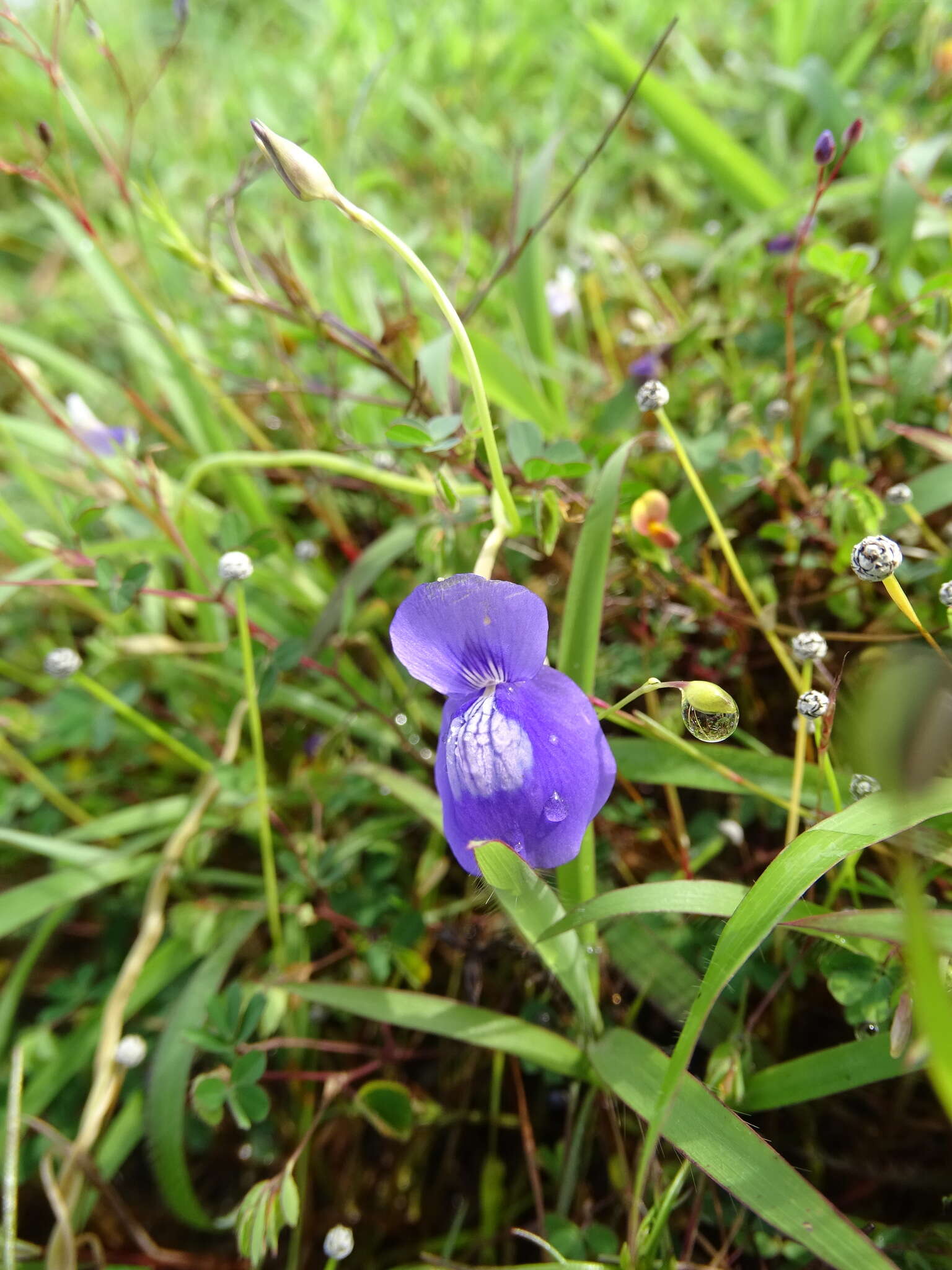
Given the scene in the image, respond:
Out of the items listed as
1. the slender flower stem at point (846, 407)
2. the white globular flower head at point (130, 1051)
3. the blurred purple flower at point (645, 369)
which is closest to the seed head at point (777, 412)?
the slender flower stem at point (846, 407)

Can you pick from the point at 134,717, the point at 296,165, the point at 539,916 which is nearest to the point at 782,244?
the point at 296,165

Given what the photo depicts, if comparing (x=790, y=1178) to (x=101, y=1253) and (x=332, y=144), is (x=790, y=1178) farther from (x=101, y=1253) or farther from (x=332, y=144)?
(x=332, y=144)

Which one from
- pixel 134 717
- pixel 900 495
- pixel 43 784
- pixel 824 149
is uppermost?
pixel 824 149

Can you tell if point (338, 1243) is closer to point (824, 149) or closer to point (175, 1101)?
point (175, 1101)

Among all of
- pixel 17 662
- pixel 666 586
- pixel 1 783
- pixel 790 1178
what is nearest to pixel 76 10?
pixel 17 662

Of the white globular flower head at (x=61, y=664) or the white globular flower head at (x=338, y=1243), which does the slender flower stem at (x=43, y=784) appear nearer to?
the white globular flower head at (x=61, y=664)
